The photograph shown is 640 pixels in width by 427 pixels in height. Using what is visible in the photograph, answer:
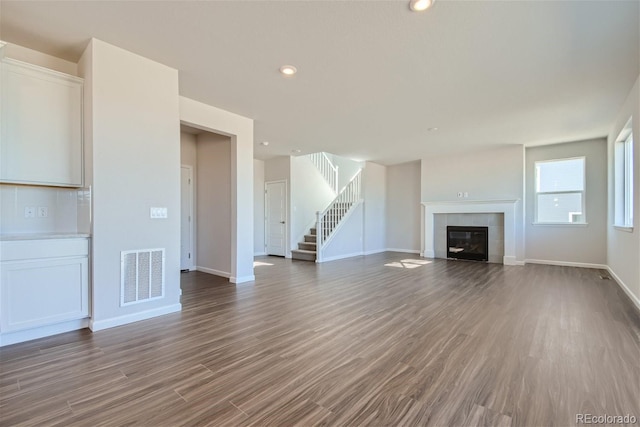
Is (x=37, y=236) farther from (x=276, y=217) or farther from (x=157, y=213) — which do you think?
(x=276, y=217)

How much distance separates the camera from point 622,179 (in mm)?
4867

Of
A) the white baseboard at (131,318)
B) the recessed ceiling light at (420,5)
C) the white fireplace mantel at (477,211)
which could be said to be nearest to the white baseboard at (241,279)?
the white baseboard at (131,318)

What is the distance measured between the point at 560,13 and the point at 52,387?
14.7ft

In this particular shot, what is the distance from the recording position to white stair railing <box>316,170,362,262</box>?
7.15 meters

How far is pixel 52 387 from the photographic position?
6.24ft

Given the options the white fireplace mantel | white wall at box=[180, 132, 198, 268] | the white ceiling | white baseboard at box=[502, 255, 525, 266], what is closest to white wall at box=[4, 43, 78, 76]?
the white ceiling

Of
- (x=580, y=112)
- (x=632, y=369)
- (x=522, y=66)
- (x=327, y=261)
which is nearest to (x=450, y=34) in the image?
(x=522, y=66)

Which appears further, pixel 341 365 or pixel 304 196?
pixel 304 196

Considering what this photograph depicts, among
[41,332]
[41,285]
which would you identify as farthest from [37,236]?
[41,332]

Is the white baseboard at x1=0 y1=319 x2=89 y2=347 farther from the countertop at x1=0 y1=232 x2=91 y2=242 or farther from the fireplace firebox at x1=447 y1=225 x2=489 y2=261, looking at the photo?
the fireplace firebox at x1=447 y1=225 x2=489 y2=261

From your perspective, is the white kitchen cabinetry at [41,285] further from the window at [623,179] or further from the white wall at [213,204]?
the window at [623,179]

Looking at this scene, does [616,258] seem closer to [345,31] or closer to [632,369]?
[632,369]

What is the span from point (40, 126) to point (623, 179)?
25.7 ft

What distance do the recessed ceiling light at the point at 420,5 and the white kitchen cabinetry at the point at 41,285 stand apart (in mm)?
3463
